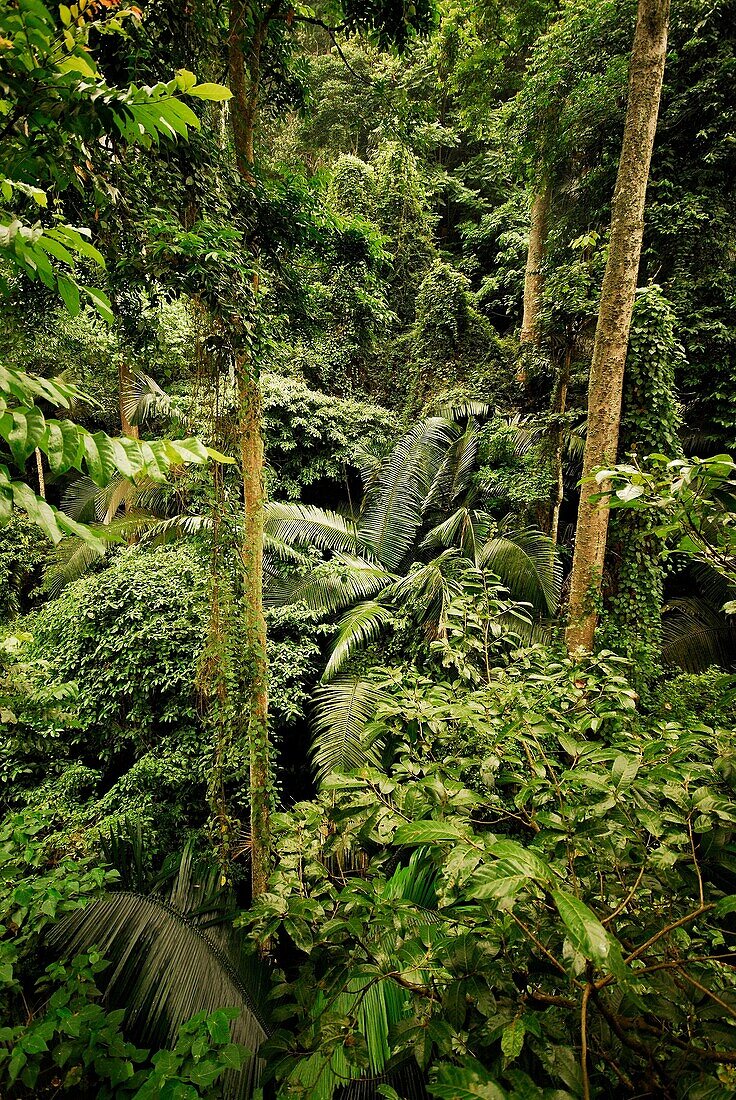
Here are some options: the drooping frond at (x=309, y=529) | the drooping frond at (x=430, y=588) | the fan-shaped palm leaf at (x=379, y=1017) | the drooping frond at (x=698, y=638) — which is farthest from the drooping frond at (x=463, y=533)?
the fan-shaped palm leaf at (x=379, y=1017)

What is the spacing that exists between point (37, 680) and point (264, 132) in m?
4.69

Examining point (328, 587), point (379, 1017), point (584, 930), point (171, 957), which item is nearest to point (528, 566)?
point (328, 587)

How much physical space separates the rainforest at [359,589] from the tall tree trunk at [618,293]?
0.03m

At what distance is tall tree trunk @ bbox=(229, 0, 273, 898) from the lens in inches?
112

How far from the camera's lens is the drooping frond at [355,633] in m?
4.32

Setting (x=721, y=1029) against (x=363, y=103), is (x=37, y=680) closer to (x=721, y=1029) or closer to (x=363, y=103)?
(x=721, y=1029)

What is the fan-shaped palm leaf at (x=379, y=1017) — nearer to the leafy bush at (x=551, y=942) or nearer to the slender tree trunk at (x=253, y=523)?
the leafy bush at (x=551, y=942)

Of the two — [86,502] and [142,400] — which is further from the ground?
[142,400]

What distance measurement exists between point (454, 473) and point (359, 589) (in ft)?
7.36

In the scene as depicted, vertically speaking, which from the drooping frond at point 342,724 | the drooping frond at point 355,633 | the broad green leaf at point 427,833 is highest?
the broad green leaf at point 427,833

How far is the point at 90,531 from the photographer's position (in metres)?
0.75

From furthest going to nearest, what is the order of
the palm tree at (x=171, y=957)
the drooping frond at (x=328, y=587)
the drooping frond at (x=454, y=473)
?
the drooping frond at (x=454, y=473) < the drooping frond at (x=328, y=587) < the palm tree at (x=171, y=957)

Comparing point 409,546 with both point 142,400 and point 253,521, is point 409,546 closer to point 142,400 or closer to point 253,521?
point 253,521

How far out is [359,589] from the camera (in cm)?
531
